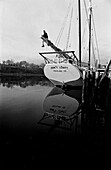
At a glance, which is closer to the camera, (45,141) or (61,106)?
(45,141)

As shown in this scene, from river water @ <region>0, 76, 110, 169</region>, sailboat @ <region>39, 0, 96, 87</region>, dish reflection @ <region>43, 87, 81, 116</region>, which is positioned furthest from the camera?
sailboat @ <region>39, 0, 96, 87</region>

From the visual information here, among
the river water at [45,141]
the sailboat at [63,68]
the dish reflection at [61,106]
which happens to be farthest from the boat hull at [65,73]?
the river water at [45,141]

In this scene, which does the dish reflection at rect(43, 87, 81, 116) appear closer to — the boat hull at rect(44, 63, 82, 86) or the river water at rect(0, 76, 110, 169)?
the river water at rect(0, 76, 110, 169)

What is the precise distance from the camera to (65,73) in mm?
17734

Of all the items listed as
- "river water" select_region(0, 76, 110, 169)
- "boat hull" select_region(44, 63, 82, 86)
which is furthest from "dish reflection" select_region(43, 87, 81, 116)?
"boat hull" select_region(44, 63, 82, 86)

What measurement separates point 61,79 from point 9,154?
15738 millimetres

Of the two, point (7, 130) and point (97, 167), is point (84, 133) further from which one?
point (7, 130)

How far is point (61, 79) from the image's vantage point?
1912cm

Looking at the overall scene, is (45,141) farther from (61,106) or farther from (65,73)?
(65,73)

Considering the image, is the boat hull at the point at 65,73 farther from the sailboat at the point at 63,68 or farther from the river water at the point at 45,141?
the river water at the point at 45,141

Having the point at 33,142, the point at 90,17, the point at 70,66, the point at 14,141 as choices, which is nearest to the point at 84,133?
the point at 33,142

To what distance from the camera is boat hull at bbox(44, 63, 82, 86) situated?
1714 centimetres

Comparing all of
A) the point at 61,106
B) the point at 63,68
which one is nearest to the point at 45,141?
the point at 61,106

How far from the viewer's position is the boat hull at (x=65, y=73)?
17141 mm
